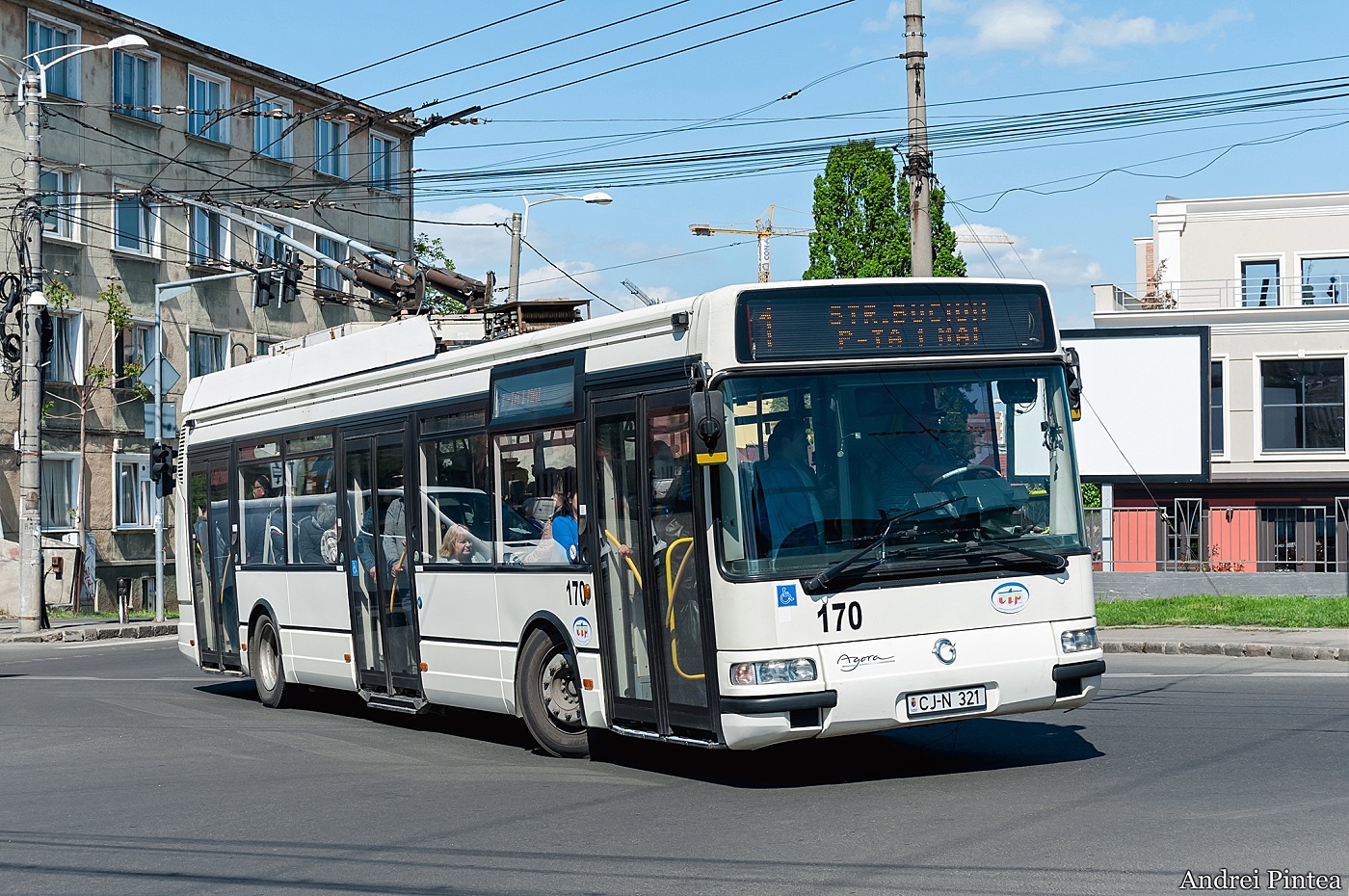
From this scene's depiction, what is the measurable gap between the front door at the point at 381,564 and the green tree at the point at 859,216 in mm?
42376

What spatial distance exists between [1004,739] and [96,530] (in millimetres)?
32316

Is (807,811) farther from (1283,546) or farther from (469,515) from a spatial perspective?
(1283,546)

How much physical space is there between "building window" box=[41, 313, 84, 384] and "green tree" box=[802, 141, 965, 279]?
25.1m

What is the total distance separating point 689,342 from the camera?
1000cm

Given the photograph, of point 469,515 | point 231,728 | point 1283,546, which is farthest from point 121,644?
point 1283,546

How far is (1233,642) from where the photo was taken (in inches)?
802

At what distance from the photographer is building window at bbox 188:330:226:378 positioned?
44250 mm

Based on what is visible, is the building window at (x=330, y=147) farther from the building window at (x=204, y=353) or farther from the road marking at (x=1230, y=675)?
the road marking at (x=1230, y=675)

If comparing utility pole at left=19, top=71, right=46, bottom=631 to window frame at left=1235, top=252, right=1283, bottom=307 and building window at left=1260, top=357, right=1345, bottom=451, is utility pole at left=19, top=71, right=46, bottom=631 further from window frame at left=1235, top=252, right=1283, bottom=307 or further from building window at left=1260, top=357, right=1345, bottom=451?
window frame at left=1235, top=252, right=1283, bottom=307

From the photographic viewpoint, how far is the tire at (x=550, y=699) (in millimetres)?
11684

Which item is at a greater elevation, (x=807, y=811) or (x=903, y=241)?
(x=903, y=241)

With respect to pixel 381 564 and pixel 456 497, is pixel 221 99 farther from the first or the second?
pixel 456 497

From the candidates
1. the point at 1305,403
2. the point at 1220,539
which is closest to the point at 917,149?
the point at 1220,539

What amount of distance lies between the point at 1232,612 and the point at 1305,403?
20430mm
